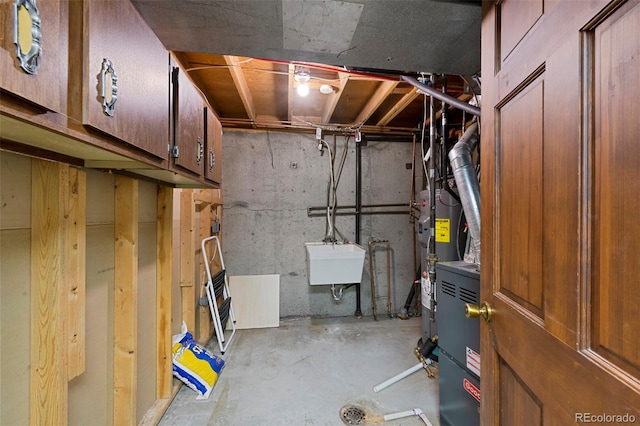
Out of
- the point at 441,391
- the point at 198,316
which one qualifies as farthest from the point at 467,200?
the point at 198,316

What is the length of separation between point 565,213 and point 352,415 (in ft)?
5.64

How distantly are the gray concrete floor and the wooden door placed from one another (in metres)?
1.19

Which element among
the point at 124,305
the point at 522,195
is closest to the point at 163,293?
the point at 124,305

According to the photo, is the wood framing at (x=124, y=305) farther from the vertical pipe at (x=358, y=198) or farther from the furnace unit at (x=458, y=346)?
the vertical pipe at (x=358, y=198)

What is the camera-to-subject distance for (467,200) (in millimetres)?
1562

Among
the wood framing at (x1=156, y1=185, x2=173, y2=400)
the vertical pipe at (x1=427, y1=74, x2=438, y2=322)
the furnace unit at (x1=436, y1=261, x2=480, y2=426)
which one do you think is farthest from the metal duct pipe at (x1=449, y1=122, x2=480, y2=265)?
the wood framing at (x1=156, y1=185, x2=173, y2=400)

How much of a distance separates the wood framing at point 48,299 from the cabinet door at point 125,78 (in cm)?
37

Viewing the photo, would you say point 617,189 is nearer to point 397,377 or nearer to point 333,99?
point 397,377

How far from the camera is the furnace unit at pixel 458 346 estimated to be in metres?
1.35

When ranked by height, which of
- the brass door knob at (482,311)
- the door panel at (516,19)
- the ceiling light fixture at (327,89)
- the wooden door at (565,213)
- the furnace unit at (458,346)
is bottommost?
the furnace unit at (458,346)

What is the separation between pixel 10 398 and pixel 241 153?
2.64m

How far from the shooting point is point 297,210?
10.6 feet

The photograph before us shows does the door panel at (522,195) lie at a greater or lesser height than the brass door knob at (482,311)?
greater

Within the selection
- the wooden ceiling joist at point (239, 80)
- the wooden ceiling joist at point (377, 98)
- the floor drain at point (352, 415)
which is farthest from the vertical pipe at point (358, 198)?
the floor drain at point (352, 415)
